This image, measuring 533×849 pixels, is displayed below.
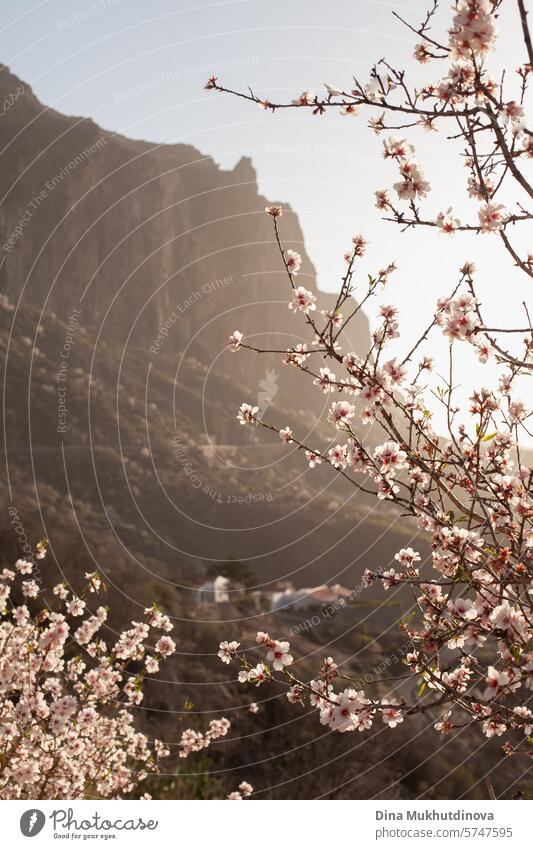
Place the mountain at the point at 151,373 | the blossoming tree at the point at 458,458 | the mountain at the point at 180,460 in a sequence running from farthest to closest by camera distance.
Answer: the mountain at the point at 151,373, the mountain at the point at 180,460, the blossoming tree at the point at 458,458

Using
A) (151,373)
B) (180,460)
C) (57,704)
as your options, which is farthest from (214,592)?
(151,373)

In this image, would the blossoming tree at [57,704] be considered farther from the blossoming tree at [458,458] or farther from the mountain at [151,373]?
the mountain at [151,373]

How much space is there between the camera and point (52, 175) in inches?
2403

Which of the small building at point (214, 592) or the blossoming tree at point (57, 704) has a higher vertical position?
the small building at point (214, 592)

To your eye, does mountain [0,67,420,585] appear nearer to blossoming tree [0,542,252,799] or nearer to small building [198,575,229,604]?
small building [198,575,229,604]

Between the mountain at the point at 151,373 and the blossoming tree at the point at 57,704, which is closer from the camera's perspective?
the blossoming tree at the point at 57,704

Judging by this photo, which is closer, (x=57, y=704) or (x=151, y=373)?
(x=57, y=704)

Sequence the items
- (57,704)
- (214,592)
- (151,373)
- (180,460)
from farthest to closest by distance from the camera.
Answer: (151,373), (180,460), (214,592), (57,704)

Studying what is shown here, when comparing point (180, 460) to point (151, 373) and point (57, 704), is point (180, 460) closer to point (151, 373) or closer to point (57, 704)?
point (151, 373)

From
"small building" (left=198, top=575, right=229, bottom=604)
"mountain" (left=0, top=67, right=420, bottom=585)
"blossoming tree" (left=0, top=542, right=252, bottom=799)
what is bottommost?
"blossoming tree" (left=0, top=542, right=252, bottom=799)

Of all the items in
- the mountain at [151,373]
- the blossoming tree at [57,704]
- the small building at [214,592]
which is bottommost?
the blossoming tree at [57,704]

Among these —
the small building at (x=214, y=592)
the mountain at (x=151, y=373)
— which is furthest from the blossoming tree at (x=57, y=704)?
the small building at (x=214, y=592)

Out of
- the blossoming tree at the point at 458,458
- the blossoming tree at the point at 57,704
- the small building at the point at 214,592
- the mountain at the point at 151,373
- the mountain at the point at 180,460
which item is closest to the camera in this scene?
the blossoming tree at the point at 458,458

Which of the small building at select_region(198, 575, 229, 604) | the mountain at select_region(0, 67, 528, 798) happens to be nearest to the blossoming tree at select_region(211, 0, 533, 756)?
the mountain at select_region(0, 67, 528, 798)
